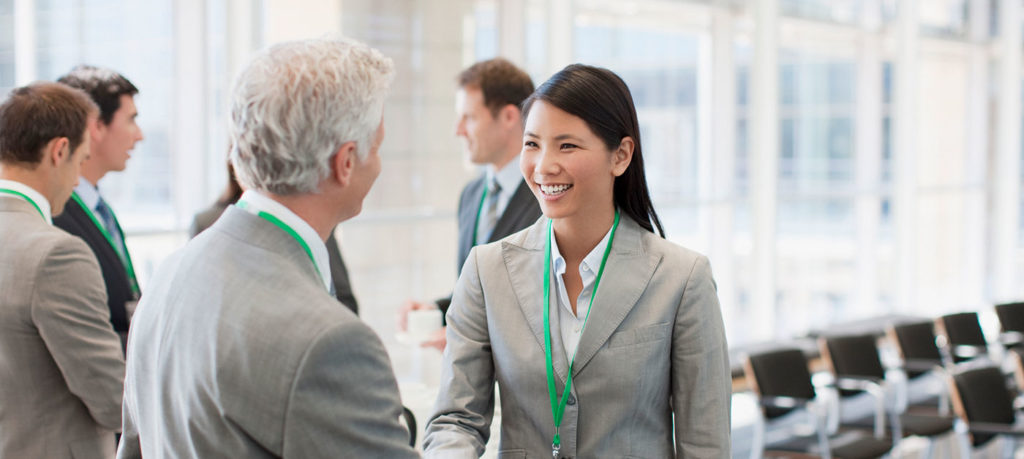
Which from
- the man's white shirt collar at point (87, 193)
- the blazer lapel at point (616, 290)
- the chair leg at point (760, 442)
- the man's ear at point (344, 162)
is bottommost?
the chair leg at point (760, 442)

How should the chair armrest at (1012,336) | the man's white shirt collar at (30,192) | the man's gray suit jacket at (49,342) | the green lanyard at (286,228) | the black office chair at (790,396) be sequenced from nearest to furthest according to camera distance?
the green lanyard at (286,228) < the man's gray suit jacket at (49,342) < the man's white shirt collar at (30,192) < the black office chair at (790,396) < the chair armrest at (1012,336)

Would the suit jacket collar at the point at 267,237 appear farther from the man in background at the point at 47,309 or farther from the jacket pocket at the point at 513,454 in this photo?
the man in background at the point at 47,309

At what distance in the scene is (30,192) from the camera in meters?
1.99

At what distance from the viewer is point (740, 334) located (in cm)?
756

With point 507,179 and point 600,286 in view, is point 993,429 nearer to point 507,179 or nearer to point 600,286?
point 507,179

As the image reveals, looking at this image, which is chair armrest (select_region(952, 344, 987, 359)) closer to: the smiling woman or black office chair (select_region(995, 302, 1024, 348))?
black office chair (select_region(995, 302, 1024, 348))

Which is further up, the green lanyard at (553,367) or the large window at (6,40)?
the large window at (6,40)

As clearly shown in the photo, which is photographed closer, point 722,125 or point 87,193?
point 87,193

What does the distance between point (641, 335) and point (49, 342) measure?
1225mm

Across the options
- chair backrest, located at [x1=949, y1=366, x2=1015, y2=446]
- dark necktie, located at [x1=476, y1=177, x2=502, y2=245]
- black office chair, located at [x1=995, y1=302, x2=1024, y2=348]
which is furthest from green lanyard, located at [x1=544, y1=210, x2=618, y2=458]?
black office chair, located at [x1=995, y1=302, x2=1024, y2=348]

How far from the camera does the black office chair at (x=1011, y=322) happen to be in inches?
269

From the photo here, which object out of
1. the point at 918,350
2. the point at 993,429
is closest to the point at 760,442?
the point at 993,429

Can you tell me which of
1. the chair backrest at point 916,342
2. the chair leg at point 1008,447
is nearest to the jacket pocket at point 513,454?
the chair backrest at point 916,342

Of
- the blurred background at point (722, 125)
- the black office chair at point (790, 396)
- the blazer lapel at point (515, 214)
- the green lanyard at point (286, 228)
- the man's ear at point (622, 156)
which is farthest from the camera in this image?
the black office chair at point (790, 396)
